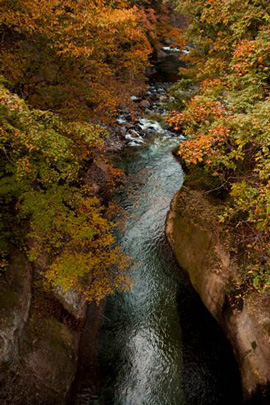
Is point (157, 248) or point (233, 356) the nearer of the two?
point (233, 356)

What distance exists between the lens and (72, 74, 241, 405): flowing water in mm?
9164

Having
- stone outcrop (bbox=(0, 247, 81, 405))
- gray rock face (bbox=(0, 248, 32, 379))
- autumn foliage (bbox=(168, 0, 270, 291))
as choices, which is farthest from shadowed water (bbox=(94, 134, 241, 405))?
autumn foliage (bbox=(168, 0, 270, 291))

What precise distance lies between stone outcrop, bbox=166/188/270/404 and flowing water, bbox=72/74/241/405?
926 mm

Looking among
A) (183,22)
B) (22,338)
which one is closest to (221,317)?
(22,338)

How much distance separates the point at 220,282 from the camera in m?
10.1

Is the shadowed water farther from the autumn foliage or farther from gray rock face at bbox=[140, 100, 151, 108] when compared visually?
gray rock face at bbox=[140, 100, 151, 108]

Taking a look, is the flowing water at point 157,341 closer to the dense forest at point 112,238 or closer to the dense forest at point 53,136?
the dense forest at point 112,238

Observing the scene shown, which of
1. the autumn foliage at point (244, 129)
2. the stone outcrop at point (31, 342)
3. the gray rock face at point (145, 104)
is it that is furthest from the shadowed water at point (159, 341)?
the gray rock face at point (145, 104)

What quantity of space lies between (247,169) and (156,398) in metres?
8.34

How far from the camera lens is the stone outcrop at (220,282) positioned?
8.14 metres

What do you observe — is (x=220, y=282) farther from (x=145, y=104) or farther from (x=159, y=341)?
(x=145, y=104)

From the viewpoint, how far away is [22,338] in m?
7.75

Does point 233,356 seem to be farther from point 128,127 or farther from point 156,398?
point 128,127

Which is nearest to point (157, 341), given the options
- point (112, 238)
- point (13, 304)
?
point (112, 238)
